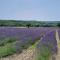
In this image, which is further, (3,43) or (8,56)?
(3,43)

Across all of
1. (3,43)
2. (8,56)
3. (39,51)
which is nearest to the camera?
(39,51)

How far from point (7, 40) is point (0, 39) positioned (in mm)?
487

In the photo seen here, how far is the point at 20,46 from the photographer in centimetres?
1115

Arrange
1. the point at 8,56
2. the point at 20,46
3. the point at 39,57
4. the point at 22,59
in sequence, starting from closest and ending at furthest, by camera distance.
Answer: the point at 39,57
the point at 22,59
the point at 8,56
the point at 20,46

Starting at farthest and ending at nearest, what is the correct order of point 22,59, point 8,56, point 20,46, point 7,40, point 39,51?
point 7,40 < point 20,46 < point 8,56 < point 22,59 < point 39,51

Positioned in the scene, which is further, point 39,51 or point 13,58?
point 13,58

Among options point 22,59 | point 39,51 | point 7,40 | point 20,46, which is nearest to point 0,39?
point 7,40

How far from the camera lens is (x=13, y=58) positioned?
8531mm

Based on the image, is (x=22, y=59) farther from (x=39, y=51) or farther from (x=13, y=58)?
(x=39, y=51)

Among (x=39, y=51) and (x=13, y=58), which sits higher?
(x=39, y=51)

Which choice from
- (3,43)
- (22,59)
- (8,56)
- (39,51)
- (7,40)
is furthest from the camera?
(7,40)

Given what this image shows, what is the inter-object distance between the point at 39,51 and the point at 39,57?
58 cm

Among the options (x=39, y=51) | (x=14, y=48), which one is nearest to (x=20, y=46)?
(x=14, y=48)

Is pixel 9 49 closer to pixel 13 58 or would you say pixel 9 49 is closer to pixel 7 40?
pixel 13 58
